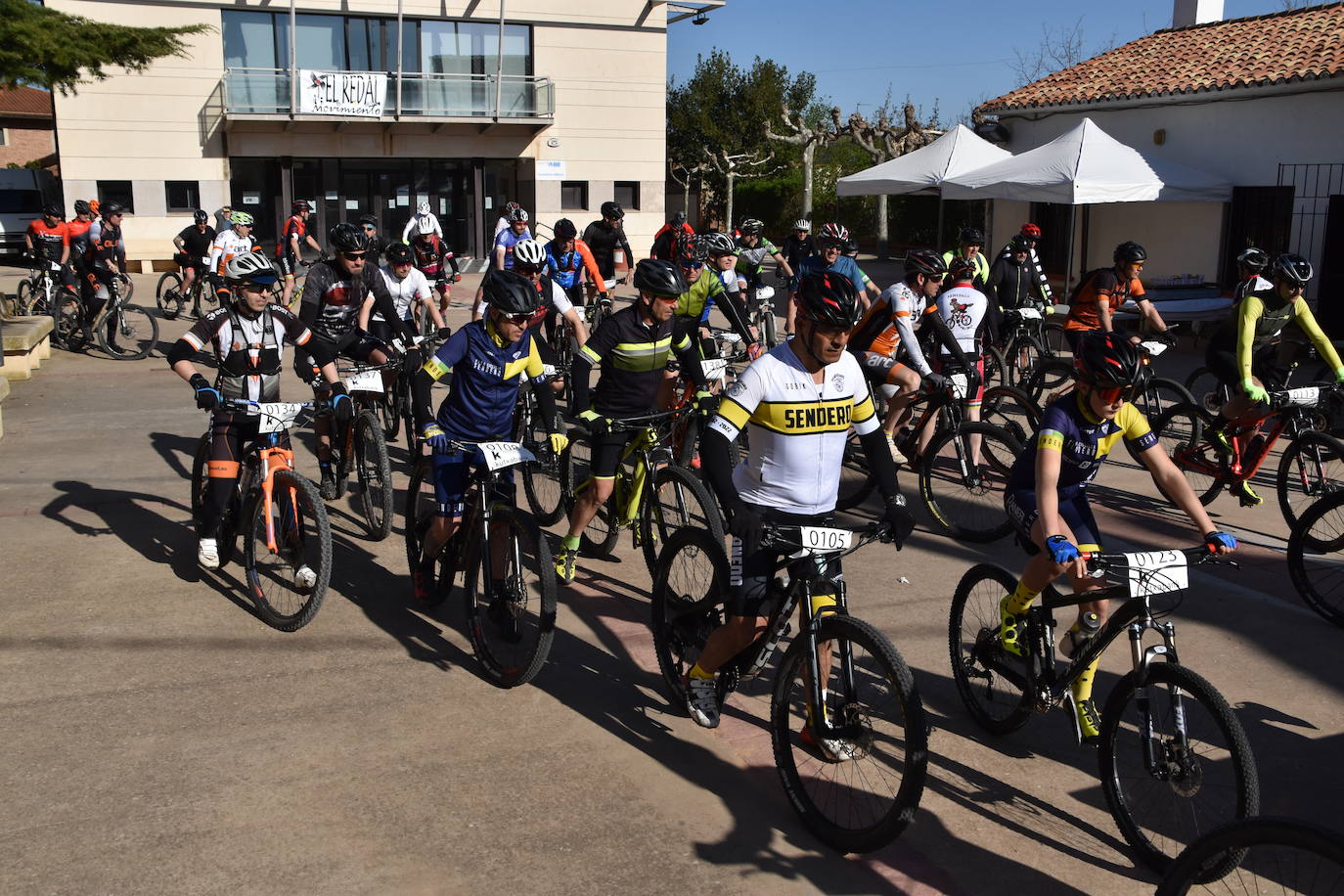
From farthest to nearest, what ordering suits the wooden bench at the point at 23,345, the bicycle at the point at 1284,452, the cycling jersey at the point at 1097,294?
the wooden bench at the point at 23,345, the cycling jersey at the point at 1097,294, the bicycle at the point at 1284,452

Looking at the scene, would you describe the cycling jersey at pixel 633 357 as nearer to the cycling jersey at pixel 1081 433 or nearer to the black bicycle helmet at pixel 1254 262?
the cycling jersey at pixel 1081 433

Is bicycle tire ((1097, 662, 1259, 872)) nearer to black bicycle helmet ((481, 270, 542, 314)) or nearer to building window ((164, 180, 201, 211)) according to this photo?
black bicycle helmet ((481, 270, 542, 314))

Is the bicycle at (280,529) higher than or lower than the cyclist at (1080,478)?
lower

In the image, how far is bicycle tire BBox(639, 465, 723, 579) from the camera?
6141mm

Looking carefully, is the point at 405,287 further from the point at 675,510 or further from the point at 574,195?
the point at 574,195

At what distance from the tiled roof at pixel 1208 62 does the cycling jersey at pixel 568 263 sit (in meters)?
10.7

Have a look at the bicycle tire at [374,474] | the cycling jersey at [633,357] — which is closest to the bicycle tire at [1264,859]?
the cycling jersey at [633,357]

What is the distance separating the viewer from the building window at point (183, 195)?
32312 mm

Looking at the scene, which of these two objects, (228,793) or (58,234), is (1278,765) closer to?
(228,793)

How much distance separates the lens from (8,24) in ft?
62.7

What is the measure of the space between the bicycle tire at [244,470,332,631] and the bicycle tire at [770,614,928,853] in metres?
2.72

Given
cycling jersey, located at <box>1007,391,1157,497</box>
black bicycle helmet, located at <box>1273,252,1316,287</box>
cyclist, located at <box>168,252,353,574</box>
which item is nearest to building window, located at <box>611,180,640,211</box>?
black bicycle helmet, located at <box>1273,252,1316,287</box>

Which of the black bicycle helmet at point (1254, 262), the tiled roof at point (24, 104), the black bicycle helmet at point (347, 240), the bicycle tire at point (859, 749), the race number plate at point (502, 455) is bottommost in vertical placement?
the bicycle tire at point (859, 749)

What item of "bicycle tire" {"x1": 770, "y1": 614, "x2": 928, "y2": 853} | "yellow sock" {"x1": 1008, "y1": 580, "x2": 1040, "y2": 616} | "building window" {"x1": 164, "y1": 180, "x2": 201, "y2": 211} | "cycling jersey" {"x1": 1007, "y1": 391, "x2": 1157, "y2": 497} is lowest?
"bicycle tire" {"x1": 770, "y1": 614, "x2": 928, "y2": 853}
